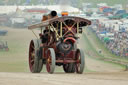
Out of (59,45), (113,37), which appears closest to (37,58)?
(59,45)

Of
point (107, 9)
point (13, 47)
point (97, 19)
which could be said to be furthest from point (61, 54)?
point (107, 9)

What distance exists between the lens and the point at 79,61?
2000 cm

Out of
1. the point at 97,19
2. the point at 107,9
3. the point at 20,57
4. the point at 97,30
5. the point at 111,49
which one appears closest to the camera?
the point at 20,57

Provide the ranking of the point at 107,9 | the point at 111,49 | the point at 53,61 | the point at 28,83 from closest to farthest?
the point at 28,83
the point at 53,61
the point at 111,49
the point at 107,9

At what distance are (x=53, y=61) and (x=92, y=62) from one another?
64.3ft

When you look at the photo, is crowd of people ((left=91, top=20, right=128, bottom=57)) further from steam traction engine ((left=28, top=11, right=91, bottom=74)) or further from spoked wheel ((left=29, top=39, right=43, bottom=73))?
steam traction engine ((left=28, top=11, right=91, bottom=74))

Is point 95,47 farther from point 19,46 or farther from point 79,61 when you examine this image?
point 79,61

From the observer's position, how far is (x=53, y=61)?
19266 millimetres

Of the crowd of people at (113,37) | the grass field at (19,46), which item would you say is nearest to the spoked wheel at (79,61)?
the grass field at (19,46)

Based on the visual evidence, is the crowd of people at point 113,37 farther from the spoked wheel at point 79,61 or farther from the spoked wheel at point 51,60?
the spoked wheel at point 51,60

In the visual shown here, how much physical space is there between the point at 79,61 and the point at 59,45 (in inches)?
32.5

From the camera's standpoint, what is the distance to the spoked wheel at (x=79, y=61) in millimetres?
19688

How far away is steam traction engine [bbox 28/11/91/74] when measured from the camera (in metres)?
19.7

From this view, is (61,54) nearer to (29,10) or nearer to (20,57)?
(20,57)
